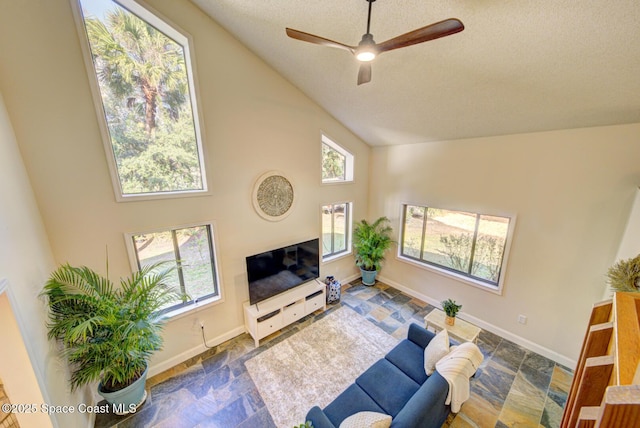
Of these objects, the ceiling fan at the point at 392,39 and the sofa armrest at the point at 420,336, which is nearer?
the ceiling fan at the point at 392,39

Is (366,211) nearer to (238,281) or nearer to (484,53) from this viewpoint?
(238,281)

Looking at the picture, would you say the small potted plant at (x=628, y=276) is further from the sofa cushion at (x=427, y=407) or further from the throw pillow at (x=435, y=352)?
the sofa cushion at (x=427, y=407)

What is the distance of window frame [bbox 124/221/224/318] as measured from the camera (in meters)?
2.87

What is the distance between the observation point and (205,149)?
3193 mm

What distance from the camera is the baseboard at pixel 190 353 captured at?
3.22 m

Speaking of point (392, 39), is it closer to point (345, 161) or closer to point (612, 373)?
point (612, 373)

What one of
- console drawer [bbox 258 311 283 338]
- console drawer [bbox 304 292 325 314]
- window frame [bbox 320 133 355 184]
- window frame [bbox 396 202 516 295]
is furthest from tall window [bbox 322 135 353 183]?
console drawer [bbox 258 311 283 338]

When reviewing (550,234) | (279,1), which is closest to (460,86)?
(279,1)

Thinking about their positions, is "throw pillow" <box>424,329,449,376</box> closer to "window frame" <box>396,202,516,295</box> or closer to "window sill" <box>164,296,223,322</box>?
"window frame" <box>396,202,516,295</box>

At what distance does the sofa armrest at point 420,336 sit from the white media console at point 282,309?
1.73 meters

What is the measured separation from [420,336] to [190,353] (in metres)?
3.23

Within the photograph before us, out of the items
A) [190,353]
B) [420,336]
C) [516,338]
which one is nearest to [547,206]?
[516,338]

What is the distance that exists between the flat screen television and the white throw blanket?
2.49m

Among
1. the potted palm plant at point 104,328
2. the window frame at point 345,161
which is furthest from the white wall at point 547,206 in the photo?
the potted palm plant at point 104,328
